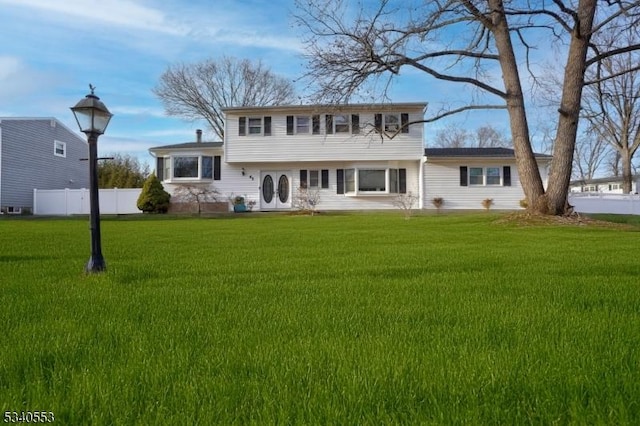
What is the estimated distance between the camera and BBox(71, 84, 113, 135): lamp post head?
581cm

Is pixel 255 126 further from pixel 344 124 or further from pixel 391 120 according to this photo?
pixel 391 120

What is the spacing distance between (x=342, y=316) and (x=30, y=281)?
370 centimetres

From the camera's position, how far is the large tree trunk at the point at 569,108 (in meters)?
13.4

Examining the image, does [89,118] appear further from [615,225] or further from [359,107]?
[359,107]

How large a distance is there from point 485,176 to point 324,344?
79.8 ft

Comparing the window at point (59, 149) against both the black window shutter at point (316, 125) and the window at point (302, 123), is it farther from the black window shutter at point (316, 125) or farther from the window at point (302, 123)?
the black window shutter at point (316, 125)

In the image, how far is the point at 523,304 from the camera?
380 cm

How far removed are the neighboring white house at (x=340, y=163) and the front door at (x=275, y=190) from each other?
6 cm

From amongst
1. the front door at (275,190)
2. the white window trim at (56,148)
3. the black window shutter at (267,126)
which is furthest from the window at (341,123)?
the white window trim at (56,148)

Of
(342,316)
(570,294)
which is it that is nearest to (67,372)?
(342,316)

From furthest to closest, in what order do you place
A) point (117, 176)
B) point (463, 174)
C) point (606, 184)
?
point (606, 184), point (117, 176), point (463, 174)

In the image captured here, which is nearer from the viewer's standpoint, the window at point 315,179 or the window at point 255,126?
the window at point 255,126

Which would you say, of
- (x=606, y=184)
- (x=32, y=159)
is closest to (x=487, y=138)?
(x=606, y=184)

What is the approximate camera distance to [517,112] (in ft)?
46.3
